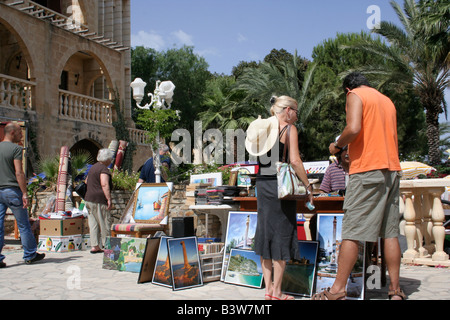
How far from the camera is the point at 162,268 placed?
5031 millimetres

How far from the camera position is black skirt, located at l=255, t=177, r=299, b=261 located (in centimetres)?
401

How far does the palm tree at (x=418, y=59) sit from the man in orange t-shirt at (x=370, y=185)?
1463 cm

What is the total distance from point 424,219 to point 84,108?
15.0 meters

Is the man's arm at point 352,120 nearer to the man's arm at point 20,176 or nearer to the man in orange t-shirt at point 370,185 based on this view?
the man in orange t-shirt at point 370,185

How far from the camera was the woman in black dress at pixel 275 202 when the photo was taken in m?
4.02

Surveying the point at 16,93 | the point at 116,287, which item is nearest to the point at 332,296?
the point at 116,287

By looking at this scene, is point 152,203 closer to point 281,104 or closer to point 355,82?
point 281,104

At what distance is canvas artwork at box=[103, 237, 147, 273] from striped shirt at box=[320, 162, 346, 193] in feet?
10.2

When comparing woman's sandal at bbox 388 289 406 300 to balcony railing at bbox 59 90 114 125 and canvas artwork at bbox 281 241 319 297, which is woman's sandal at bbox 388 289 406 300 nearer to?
canvas artwork at bbox 281 241 319 297

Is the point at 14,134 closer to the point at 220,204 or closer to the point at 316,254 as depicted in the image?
the point at 220,204

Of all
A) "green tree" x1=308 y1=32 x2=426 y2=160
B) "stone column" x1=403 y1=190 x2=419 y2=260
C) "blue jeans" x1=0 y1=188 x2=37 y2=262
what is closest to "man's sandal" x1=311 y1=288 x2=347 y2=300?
"stone column" x1=403 y1=190 x2=419 y2=260
